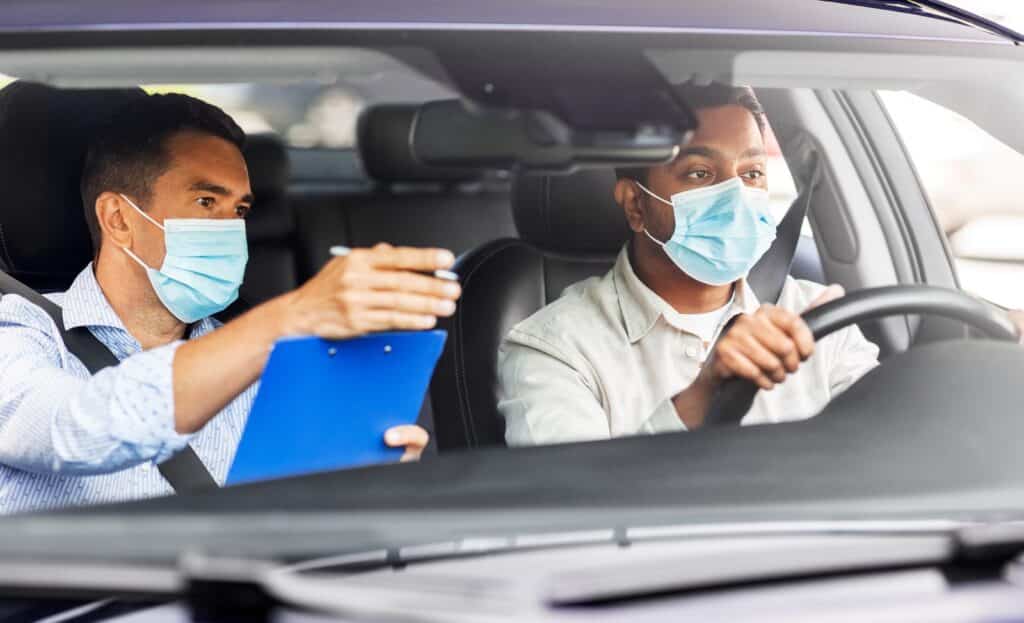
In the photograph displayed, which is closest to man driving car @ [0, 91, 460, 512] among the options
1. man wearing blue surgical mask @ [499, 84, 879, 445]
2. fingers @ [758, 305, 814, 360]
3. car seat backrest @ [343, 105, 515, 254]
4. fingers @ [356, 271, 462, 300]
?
fingers @ [356, 271, 462, 300]

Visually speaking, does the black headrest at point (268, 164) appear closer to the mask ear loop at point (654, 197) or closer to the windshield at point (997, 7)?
the mask ear loop at point (654, 197)

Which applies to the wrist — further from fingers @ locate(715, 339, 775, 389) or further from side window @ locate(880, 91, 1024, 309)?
side window @ locate(880, 91, 1024, 309)

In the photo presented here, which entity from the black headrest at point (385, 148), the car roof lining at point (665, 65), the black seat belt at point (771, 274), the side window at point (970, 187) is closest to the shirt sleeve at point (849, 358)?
the black seat belt at point (771, 274)

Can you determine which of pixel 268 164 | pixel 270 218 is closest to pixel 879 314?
pixel 268 164

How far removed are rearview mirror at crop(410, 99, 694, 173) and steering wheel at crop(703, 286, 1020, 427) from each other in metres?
0.38

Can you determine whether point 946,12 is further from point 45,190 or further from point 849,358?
point 45,190

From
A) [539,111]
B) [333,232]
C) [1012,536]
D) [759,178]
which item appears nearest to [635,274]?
[759,178]

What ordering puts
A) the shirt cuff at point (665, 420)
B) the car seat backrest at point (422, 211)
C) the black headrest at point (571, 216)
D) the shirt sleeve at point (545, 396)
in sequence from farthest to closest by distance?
the car seat backrest at point (422, 211)
the black headrest at point (571, 216)
the shirt sleeve at point (545, 396)
the shirt cuff at point (665, 420)

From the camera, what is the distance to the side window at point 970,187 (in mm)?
1955

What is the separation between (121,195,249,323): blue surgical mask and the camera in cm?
196

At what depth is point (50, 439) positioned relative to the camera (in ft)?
5.32

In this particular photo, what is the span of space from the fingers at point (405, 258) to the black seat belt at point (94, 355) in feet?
1.71

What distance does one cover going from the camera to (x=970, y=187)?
2.36m

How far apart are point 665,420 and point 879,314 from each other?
0.33 meters
